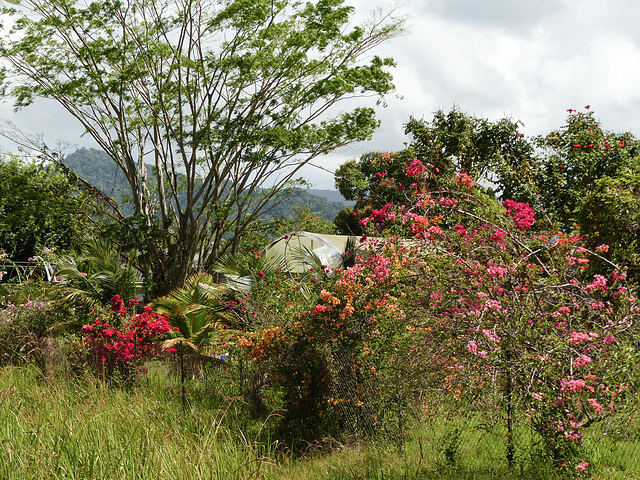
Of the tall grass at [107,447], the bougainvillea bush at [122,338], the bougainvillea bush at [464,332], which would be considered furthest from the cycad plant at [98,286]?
the tall grass at [107,447]

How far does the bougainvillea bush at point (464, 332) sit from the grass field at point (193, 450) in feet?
0.95

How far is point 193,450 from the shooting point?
147 inches

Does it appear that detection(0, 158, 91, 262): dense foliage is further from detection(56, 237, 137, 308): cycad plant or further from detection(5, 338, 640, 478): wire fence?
detection(5, 338, 640, 478): wire fence

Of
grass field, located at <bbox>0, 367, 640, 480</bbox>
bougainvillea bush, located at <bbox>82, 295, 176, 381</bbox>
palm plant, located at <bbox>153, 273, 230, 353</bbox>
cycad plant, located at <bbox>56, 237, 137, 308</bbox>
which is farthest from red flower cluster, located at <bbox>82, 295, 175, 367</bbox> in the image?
grass field, located at <bbox>0, 367, 640, 480</bbox>

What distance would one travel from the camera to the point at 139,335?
310 inches

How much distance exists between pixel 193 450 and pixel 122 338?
4.23 meters

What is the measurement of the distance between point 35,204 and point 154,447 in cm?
1136

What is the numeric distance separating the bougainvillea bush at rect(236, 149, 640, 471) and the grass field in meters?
0.29

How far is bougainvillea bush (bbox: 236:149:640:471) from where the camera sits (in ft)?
12.9

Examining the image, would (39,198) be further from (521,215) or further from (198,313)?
(521,215)

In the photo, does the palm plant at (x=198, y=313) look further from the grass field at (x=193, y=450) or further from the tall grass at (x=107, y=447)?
the tall grass at (x=107, y=447)

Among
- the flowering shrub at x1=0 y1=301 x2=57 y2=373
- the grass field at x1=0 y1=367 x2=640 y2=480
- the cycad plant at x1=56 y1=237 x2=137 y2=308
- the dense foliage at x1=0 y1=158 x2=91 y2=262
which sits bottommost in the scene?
the flowering shrub at x1=0 y1=301 x2=57 y2=373

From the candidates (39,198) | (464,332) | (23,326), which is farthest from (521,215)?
(39,198)

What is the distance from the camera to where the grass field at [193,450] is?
330cm
